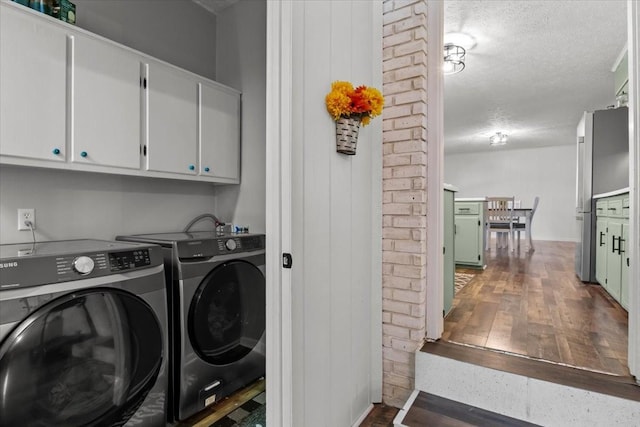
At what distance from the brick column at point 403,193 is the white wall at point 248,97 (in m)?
1.08

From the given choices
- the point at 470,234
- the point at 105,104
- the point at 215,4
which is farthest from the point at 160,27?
the point at 470,234

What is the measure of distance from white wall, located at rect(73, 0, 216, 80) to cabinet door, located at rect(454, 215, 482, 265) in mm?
3487

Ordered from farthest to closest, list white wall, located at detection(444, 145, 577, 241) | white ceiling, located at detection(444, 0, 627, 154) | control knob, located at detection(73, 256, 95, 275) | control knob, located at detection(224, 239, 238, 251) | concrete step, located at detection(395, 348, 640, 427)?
white wall, located at detection(444, 145, 577, 241)
white ceiling, located at detection(444, 0, 627, 154)
control knob, located at detection(224, 239, 238, 251)
concrete step, located at detection(395, 348, 640, 427)
control knob, located at detection(73, 256, 95, 275)

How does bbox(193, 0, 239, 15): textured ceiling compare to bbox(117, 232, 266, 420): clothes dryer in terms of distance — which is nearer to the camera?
bbox(117, 232, 266, 420): clothes dryer

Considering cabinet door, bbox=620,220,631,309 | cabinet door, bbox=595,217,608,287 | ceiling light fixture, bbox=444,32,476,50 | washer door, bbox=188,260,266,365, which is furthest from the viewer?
ceiling light fixture, bbox=444,32,476,50

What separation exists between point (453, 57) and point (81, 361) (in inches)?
156

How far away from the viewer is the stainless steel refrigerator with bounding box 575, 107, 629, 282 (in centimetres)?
344

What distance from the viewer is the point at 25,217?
1.72 meters

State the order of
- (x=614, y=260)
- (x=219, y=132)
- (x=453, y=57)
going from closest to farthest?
(x=219, y=132) → (x=614, y=260) → (x=453, y=57)

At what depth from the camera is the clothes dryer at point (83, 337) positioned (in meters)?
1.14

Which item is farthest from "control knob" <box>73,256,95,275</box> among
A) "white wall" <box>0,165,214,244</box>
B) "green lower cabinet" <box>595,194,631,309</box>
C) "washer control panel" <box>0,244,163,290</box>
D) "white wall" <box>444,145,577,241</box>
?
"white wall" <box>444,145,577,241</box>

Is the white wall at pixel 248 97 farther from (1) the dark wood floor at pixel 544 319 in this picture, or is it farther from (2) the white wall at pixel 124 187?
(1) the dark wood floor at pixel 544 319

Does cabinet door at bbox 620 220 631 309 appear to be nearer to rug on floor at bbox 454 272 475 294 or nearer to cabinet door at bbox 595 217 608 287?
cabinet door at bbox 595 217 608 287

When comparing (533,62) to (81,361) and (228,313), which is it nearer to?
(228,313)
